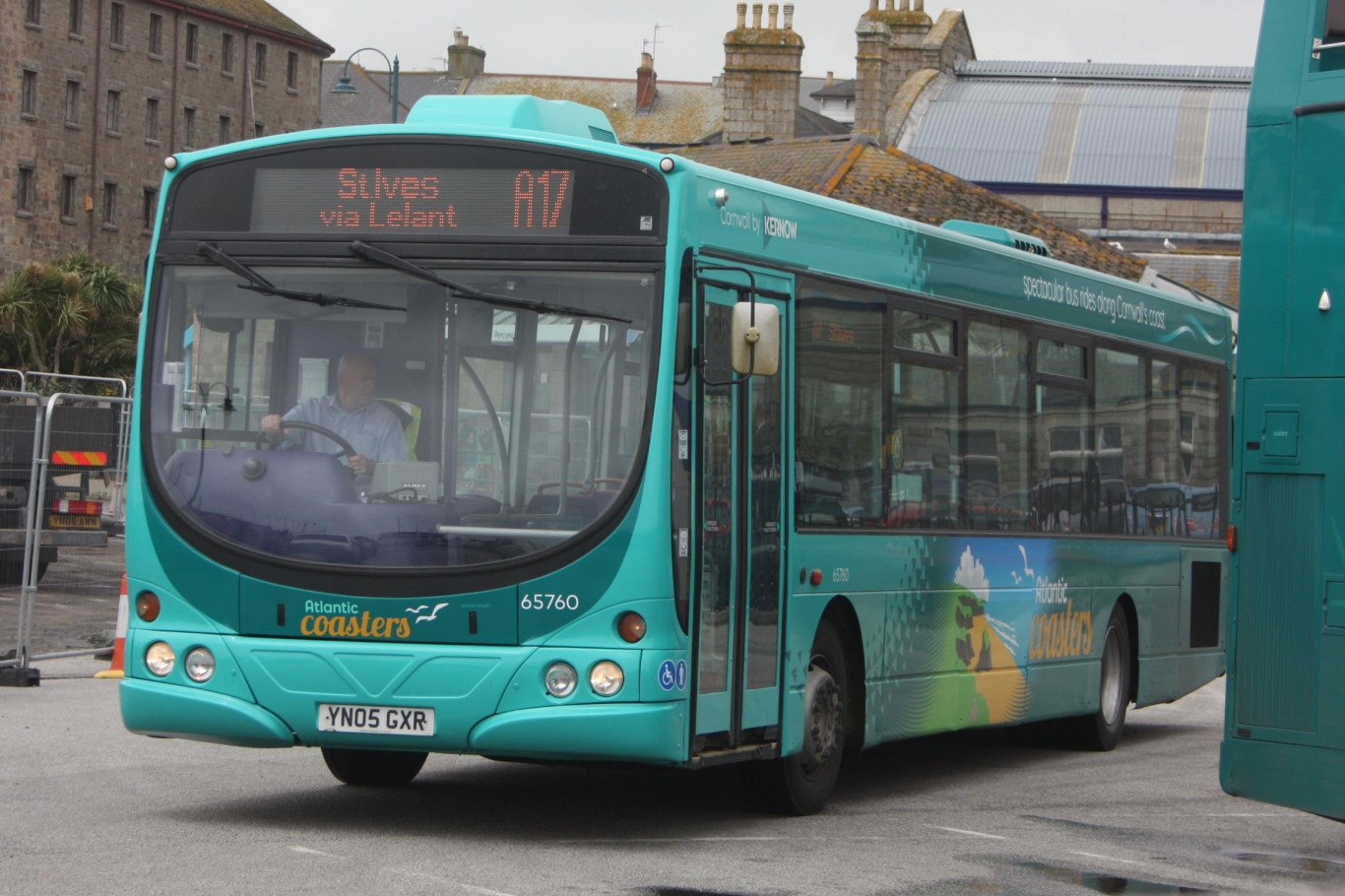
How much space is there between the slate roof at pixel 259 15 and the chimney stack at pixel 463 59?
22.9 meters

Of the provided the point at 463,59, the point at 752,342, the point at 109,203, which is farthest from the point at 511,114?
the point at 463,59

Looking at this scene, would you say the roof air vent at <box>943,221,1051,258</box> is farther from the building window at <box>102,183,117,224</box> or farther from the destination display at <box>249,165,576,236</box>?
the building window at <box>102,183,117,224</box>

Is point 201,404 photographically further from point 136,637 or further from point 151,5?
point 151,5

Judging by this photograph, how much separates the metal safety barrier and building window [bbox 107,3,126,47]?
58634 millimetres

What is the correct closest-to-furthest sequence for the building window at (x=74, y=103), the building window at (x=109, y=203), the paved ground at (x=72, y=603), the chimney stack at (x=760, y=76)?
the paved ground at (x=72, y=603) < the chimney stack at (x=760, y=76) < the building window at (x=74, y=103) < the building window at (x=109, y=203)

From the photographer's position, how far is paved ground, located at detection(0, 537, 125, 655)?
1836cm

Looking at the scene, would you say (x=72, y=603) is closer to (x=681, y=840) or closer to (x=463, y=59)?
(x=681, y=840)

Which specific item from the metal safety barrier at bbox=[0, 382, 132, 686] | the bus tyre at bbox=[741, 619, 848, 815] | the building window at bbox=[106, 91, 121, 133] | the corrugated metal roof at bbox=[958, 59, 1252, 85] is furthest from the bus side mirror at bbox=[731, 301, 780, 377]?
the building window at bbox=[106, 91, 121, 133]

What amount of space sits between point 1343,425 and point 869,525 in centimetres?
311

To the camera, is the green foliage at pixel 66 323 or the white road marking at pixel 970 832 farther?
the green foliage at pixel 66 323

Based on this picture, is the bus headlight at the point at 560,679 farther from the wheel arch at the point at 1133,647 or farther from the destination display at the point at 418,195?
the wheel arch at the point at 1133,647

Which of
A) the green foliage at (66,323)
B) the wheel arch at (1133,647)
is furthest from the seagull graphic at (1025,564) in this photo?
the green foliage at (66,323)

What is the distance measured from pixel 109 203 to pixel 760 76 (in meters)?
41.8

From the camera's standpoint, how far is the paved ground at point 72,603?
1836 centimetres
